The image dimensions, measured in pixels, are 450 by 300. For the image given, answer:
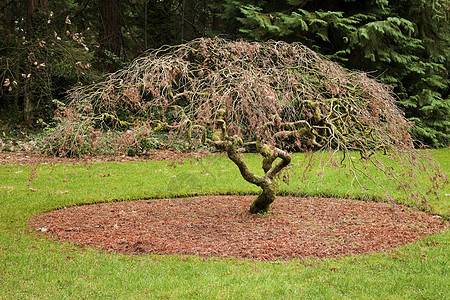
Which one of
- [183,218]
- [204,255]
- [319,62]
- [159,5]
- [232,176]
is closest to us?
[204,255]

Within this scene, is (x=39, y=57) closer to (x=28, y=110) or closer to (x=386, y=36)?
(x=28, y=110)

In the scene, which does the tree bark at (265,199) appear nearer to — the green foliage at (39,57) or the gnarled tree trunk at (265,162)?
the gnarled tree trunk at (265,162)

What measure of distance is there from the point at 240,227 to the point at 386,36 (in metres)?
8.96

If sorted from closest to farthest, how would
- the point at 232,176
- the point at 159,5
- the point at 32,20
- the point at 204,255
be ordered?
1. the point at 204,255
2. the point at 232,176
3. the point at 32,20
4. the point at 159,5

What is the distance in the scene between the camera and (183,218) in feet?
17.9

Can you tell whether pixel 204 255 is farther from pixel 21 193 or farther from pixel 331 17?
pixel 331 17

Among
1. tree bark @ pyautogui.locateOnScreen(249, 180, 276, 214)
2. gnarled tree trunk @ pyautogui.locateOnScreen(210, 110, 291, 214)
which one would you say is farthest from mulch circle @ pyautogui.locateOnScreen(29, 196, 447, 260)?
gnarled tree trunk @ pyautogui.locateOnScreen(210, 110, 291, 214)

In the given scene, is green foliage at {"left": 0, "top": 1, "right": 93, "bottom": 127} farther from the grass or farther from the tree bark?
the grass

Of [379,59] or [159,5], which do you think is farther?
[159,5]

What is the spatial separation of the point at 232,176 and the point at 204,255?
421 cm

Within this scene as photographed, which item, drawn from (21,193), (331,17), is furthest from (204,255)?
(331,17)

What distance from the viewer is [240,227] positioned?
498 cm

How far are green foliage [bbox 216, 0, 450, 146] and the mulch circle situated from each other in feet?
20.1

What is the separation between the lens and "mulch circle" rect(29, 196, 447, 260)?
4.31m
